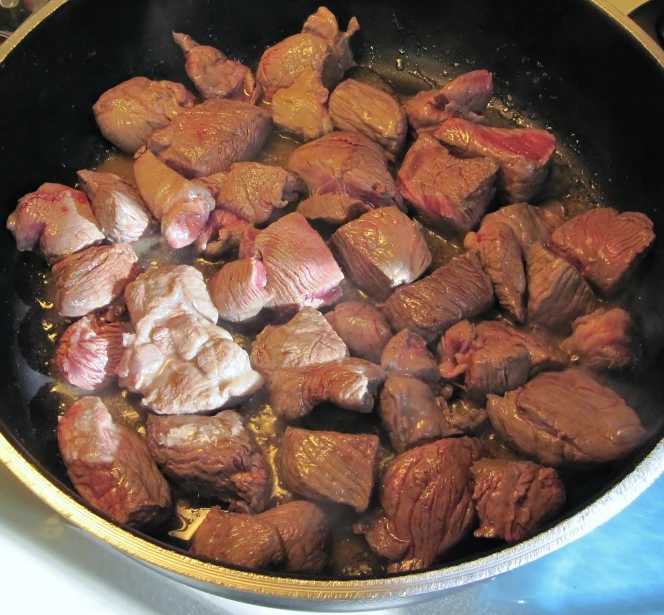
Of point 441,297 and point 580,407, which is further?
point 441,297

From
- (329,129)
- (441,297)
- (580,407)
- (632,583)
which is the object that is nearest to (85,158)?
(329,129)

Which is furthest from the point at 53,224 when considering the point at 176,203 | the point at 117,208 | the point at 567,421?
the point at 567,421

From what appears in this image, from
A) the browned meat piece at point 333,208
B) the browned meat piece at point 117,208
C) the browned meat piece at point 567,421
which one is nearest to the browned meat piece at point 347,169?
the browned meat piece at point 333,208

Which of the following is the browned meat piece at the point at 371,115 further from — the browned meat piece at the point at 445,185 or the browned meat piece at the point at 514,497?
the browned meat piece at the point at 514,497

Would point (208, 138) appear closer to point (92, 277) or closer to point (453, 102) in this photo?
point (92, 277)

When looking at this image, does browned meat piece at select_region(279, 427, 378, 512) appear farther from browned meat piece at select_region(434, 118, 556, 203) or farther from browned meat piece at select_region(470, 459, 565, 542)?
browned meat piece at select_region(434, 118, 556, 203)

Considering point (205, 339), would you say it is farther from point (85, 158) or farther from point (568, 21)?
point (568, 21)
